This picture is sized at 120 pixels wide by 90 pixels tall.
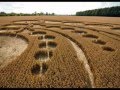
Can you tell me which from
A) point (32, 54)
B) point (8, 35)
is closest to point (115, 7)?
point (8, 35)

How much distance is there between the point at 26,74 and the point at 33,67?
1.49 meters

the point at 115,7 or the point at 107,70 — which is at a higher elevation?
the point at 115,7

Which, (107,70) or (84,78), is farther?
(107,70)

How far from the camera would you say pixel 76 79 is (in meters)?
8.73

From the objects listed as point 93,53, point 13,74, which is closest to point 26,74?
point 13,74

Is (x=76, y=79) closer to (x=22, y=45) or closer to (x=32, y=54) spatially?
(x=32, y=54)

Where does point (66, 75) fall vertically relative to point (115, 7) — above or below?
below

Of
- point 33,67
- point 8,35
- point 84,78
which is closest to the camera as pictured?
point 84,78

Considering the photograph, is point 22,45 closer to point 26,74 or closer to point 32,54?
point 32,54

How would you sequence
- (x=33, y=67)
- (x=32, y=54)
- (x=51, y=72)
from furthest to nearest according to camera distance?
(x=32, y=54) < (x=33, y=67) < (x=51, y=72)

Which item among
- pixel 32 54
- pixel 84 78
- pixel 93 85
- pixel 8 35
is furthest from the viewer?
pixel 8 35

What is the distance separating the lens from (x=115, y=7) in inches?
2660

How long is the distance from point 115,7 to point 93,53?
60.7 meters

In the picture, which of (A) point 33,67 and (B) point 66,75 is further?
(A) point 33,67
